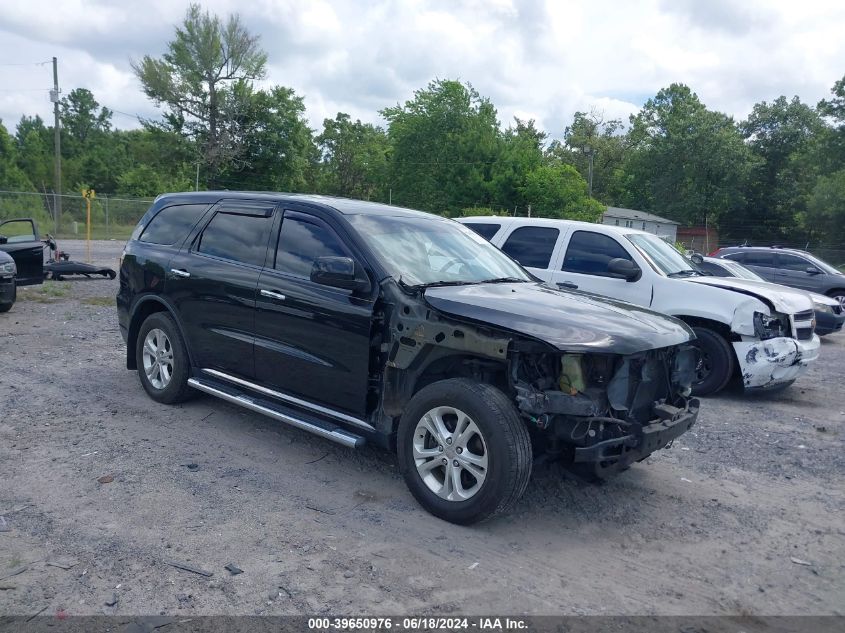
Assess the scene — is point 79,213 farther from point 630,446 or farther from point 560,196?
point 630,446

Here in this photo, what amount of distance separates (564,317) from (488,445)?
35.4 inches

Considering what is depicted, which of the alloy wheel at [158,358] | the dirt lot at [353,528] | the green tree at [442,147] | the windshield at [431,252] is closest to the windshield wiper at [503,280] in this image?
the windshield at [431,252]

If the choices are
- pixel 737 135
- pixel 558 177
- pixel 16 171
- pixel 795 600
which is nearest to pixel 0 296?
pixel 795 600

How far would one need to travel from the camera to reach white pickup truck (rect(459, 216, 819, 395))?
24.3 ft

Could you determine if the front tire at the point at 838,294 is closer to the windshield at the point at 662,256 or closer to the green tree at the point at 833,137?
the windshield at the point at 662,256

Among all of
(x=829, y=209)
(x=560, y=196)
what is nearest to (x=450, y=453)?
(x=560, y=196)

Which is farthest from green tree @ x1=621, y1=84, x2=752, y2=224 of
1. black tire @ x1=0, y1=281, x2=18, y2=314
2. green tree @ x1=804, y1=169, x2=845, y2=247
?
black tire @ x1=0, y1=281, x2=18, y2=314

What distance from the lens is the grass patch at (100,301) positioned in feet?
41.3

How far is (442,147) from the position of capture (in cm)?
3616

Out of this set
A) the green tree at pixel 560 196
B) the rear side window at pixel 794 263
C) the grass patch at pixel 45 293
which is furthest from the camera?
the green tree at pixel 560 196

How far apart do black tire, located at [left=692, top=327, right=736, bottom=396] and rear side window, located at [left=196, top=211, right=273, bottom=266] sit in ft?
15.1

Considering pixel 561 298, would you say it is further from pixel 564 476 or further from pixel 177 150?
pixel 177 150

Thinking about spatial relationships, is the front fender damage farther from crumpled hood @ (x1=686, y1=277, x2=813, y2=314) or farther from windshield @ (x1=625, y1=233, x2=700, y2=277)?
windshield @ (x1=625, y1=233, x2=700, y2=277)

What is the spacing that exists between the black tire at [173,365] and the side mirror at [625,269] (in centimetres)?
433
